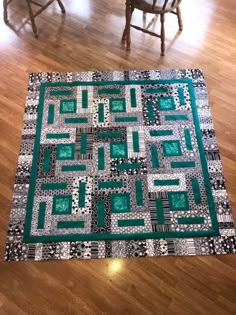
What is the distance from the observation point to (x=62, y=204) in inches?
94.8

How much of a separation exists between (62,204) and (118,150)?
1.68ft

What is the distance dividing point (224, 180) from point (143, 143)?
566 millimetres

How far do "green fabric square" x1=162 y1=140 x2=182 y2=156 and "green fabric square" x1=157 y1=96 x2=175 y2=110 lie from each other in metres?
0.29

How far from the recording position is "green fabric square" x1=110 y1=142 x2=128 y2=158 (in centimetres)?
259

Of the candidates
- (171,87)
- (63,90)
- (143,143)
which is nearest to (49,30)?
(63,90)

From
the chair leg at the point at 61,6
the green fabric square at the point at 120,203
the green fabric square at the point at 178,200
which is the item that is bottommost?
the green fabric square at the point at 120,203

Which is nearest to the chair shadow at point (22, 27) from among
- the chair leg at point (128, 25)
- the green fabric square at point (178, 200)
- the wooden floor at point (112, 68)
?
the wooden floor at point (112, 68)

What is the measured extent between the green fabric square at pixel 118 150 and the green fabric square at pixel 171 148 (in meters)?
0.25

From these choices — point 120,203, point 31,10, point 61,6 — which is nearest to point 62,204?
point 120,203

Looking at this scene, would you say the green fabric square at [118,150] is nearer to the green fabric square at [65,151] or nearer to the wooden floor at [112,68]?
the green fabric square at [65,151]

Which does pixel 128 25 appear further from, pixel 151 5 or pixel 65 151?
pixel 65 151

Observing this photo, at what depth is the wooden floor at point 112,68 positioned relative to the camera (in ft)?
6.85

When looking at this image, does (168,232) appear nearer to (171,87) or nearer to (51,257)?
(51,257)

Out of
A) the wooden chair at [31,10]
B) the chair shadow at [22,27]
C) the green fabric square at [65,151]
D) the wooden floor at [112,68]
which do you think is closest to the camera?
the wooden floor at [112,68]
